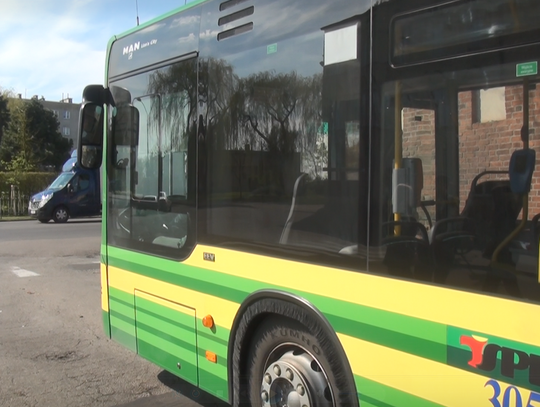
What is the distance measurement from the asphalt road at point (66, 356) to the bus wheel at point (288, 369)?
4.44ft

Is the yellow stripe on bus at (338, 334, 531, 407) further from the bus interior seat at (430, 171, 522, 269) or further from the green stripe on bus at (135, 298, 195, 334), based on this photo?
the green stripe on bus at (135, 298, 195, 334)

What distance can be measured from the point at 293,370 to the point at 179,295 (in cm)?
122

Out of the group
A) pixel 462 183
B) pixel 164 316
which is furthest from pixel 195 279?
pixel 462 183

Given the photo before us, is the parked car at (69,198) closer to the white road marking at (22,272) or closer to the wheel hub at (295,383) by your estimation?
the white road marking at (22,272)

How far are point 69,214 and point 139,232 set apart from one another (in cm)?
2233

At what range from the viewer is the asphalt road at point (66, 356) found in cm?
487

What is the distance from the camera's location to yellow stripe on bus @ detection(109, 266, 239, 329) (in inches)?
147

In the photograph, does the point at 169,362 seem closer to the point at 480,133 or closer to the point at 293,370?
the point at 293,370

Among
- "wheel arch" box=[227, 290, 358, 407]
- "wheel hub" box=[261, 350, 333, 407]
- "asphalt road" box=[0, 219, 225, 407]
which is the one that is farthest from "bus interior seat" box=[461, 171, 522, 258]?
"asphalt road" box=[0, 219, 225, 407]

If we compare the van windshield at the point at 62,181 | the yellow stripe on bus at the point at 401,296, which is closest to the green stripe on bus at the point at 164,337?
the yellow stripe on bus at the point at 401,296

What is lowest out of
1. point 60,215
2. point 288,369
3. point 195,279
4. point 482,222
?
point 60,215

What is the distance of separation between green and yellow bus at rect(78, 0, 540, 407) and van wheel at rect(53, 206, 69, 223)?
22.0 meters

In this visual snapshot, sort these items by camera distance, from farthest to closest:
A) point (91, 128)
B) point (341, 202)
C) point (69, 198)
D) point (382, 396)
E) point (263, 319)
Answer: point (69, 198) < point (91, 128) < point (263, 319) < point (341, 202) < point (382, 396)

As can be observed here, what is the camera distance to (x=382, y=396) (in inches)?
108
